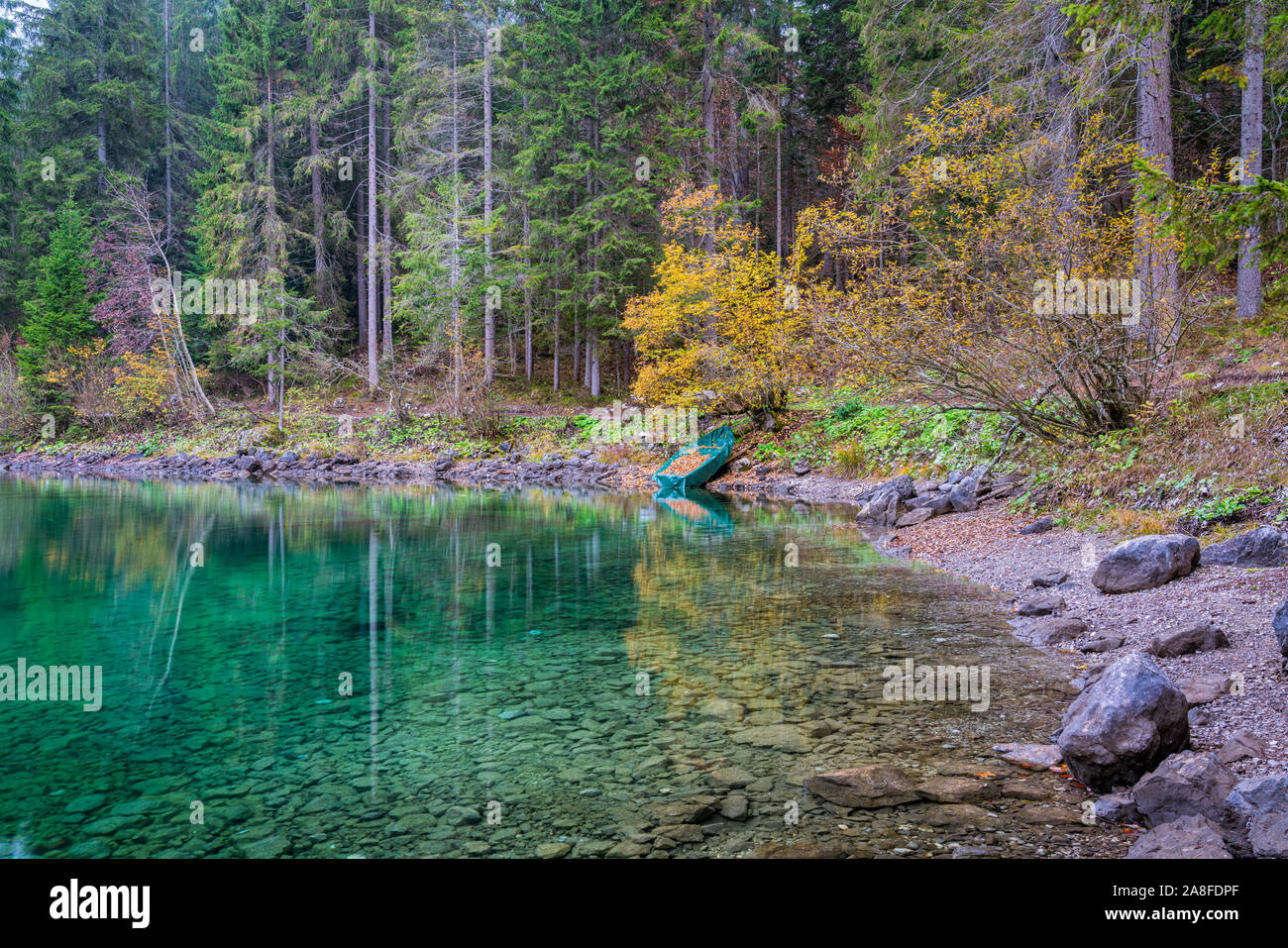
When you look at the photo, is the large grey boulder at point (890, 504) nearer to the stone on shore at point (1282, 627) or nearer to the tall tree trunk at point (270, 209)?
the stone on shore at point (1282, 627)

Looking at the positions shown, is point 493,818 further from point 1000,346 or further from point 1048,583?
point 1000,346

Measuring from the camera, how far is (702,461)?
20984 mm

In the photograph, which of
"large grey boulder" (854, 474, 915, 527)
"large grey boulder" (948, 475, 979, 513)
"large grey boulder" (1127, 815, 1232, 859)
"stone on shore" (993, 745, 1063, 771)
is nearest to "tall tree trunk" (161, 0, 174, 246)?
"large grey boulder" (854, 474, 915, 527)

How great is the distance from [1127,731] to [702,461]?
56.5 feet

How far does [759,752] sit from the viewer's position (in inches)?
180

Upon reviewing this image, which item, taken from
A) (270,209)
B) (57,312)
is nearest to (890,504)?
(270,209)

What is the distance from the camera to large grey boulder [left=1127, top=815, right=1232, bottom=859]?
3.03 meters

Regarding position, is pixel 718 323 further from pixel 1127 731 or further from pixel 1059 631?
pixel 1127 731

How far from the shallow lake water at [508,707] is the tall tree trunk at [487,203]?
623 inches

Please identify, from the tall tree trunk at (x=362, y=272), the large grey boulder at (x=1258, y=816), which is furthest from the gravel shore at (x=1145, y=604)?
the tall tree trunk at (x=362, y=272)

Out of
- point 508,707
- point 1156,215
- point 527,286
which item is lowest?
point 508,707

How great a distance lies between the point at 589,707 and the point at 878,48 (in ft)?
63.2

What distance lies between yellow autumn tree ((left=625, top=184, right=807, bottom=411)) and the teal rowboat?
1054 millimetres

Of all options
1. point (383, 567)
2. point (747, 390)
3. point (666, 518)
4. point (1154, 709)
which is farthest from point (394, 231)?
point (1154, 709)
